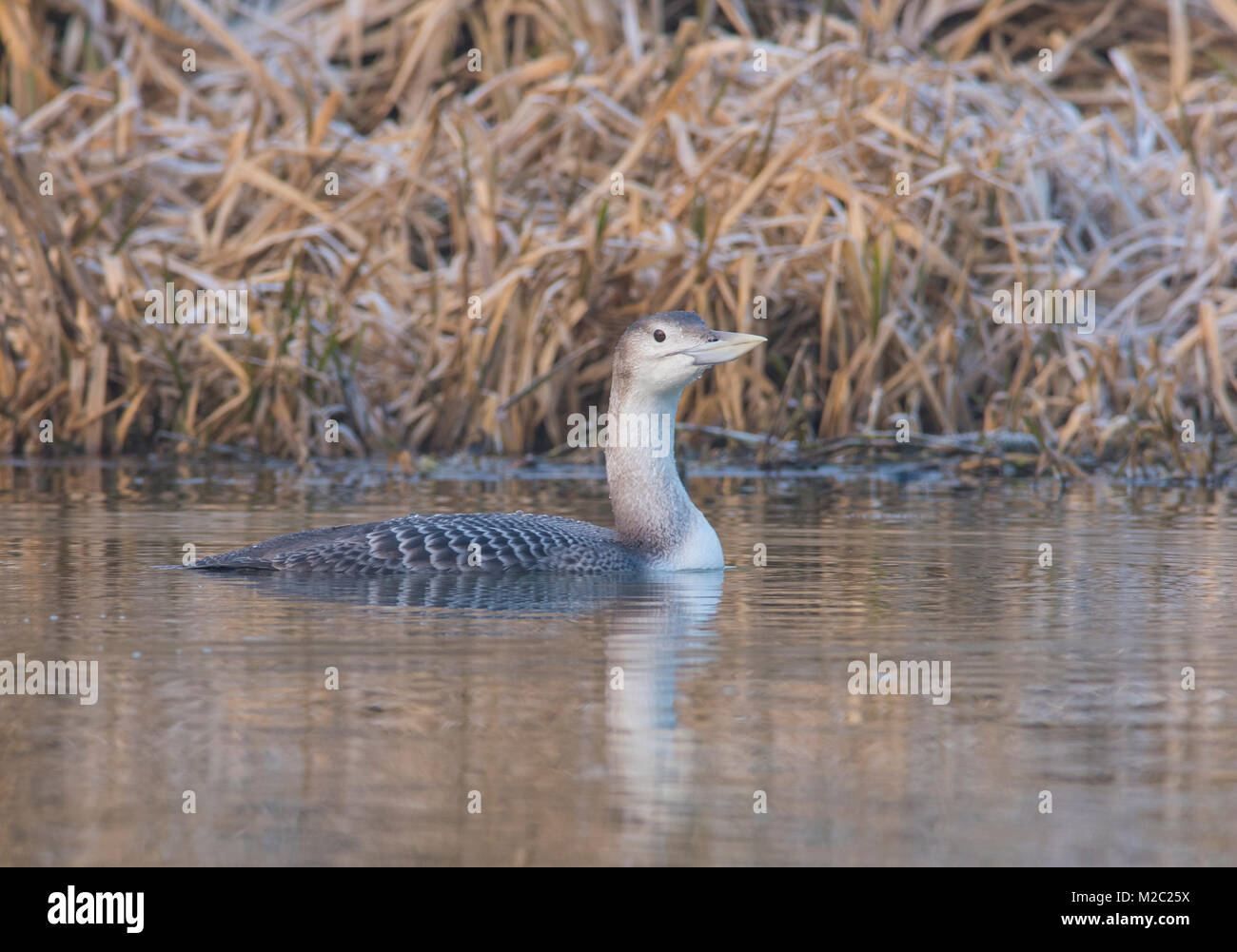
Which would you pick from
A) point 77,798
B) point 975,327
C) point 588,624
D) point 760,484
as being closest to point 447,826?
point 77,798

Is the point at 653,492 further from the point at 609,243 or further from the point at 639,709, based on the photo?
the point at 609,243

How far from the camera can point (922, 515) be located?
788 centimetres

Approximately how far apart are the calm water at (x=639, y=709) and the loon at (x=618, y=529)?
3.3 inches

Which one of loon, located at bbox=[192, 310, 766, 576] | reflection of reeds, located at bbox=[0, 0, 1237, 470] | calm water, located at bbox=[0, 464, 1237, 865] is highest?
reflection of reeds, located at bbox=[0, 0, 1237, 470]

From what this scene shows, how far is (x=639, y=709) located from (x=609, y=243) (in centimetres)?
610

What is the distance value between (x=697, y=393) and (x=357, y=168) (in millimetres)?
2598

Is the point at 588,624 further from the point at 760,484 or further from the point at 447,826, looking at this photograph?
the point at 760,484

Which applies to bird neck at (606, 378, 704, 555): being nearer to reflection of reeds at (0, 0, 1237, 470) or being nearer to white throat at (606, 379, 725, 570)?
white throat at (606, 379, 725, 570)

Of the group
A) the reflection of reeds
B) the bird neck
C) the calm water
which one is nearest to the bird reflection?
the calm water

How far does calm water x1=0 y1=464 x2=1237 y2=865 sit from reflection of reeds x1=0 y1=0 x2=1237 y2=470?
8.74 ft

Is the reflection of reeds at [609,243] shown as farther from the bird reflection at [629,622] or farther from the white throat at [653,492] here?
the bird reflection at [629,622]

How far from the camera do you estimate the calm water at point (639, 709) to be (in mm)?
3188

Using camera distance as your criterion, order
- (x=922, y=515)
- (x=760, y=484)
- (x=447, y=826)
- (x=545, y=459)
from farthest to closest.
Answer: (x=545, y=459) → (x=760, y=484) → (x=922, y=515) → (x=447, y=826)

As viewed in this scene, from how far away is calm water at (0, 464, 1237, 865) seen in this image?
10.5 feet
